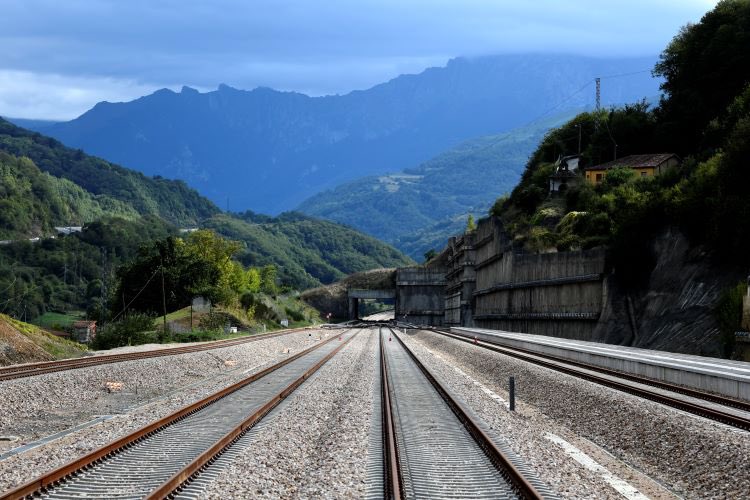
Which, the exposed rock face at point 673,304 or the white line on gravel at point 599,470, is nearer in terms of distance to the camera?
the white line on gravel at point 599,470

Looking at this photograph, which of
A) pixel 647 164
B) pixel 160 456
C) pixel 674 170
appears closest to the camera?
pixel 160 456

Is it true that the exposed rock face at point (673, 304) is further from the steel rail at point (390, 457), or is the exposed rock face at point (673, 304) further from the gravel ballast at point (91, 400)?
the gravel ballast at point (91, 400)

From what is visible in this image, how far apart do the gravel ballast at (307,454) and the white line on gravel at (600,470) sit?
3.83 meters

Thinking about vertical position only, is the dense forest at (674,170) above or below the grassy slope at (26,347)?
above

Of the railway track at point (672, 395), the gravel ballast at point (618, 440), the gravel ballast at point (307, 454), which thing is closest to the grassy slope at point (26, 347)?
the gravel ballast at point (307, 454)

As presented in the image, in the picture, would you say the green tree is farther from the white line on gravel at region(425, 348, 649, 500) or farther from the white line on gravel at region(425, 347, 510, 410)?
the white line on gravel at region(425, 348, 649, 500)

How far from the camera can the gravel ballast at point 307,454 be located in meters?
11.8

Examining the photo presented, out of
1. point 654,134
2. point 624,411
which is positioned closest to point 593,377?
point 624,411

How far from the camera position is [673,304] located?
139ft

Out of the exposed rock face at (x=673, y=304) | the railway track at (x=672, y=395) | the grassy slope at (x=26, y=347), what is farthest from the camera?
the exposed rock face at (x=673, y=304)

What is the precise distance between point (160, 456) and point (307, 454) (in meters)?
2.54

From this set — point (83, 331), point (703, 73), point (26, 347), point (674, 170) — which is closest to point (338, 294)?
point (83, 331)

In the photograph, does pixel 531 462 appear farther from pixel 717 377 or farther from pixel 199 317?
pixel 199 317

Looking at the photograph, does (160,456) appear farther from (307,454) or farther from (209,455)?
(307,454)
